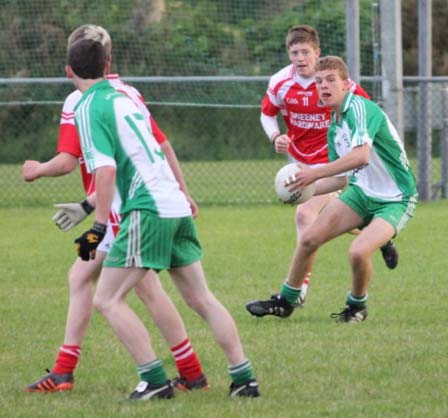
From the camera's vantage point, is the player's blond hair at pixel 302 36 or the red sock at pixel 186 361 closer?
the red sock at pixel 186 361

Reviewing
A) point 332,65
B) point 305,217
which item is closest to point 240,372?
point 332,65

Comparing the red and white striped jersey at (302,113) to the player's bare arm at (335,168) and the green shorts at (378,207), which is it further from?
the player's bare arm at (335,168)

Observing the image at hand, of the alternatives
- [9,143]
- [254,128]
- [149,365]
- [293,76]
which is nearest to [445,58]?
[254,128]

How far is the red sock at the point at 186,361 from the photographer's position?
19.1 feet

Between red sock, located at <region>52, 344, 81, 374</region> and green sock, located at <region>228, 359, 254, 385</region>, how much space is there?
2.82ft

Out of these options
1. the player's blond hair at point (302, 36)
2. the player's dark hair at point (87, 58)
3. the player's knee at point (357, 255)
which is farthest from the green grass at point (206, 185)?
the player's dark hair at point (87, 58)

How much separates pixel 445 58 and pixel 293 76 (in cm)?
1684

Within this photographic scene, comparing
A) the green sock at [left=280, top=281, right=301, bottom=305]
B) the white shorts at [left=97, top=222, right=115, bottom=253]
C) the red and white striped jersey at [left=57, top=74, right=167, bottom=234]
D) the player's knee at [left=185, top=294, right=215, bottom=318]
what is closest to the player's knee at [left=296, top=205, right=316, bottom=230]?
the green sock at [left=280, top=281, right=301, bottom=305]

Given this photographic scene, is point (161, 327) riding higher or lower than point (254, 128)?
higher

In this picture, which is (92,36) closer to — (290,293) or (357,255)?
(357,255)

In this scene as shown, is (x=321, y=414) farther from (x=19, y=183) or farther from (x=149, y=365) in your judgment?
(x=19, y=183)

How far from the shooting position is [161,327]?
228 inches

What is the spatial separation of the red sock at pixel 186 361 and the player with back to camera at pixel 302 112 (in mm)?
2774

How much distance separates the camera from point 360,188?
777cm
